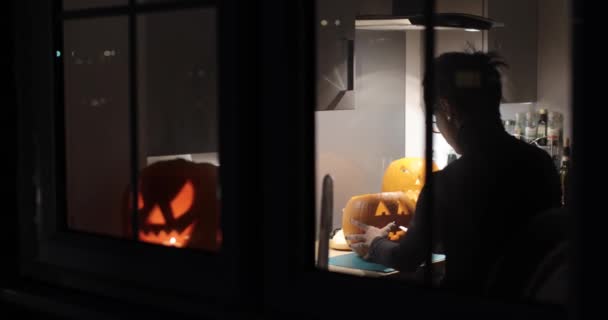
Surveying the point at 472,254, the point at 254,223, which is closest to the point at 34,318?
the point at 254,223

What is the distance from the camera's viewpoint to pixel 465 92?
1953mm

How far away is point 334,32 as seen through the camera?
109 inches

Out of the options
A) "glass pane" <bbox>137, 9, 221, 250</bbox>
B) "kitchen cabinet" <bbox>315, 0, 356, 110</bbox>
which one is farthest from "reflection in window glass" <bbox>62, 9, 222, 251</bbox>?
"kitchen cabinet" <bbox>315, 0, 356, 110</bbox>

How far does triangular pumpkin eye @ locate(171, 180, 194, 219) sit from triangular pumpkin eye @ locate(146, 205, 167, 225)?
0.11ft

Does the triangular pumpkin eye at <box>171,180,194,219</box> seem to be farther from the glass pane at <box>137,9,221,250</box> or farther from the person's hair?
the person's hair

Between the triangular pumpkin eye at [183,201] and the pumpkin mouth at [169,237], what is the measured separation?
36 millimetres

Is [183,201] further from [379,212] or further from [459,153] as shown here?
[379,212]

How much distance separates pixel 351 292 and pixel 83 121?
0.82 m

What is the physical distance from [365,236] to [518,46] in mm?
1948

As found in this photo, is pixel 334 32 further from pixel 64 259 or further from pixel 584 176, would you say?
pixel 584 176

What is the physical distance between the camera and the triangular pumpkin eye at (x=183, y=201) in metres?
1.55

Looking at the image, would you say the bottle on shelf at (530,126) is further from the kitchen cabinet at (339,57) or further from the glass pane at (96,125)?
the glass pane at (96,125)

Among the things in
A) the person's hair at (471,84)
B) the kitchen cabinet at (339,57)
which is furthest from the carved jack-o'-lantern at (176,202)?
the kitchen cabinet at (339,57)

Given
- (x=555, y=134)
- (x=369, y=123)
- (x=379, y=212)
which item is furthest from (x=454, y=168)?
(x=555, y=134)
